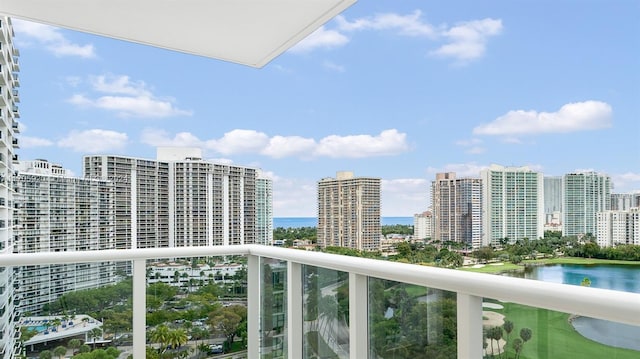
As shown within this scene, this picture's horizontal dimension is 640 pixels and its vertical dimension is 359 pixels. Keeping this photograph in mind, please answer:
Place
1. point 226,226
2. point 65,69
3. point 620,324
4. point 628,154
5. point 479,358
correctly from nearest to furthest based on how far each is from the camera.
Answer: point 620,324 < point 479,358 < point 628,154 < point 226,226 < point 65,69

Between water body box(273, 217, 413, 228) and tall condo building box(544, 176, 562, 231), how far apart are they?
103cm

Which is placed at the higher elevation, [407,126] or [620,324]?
[407,126]

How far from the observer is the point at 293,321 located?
2922mm

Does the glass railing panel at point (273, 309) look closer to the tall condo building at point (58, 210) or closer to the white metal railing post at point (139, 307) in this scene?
the white metal railing post at point (139, 307)

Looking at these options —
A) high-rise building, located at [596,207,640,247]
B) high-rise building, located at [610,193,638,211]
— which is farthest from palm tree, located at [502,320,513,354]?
high-rise building, located at [610,193,638,211]

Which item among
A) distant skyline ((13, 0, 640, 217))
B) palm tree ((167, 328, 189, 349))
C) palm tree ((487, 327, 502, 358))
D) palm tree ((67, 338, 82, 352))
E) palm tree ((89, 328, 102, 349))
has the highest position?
distant skyline ((13, 0, 640, 217))

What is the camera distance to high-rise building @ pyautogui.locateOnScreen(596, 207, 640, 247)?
2.37m

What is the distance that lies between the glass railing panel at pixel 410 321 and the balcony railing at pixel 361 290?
41 mm

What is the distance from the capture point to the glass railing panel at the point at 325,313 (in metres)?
2.45

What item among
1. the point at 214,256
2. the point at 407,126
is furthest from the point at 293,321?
the point at 407,126

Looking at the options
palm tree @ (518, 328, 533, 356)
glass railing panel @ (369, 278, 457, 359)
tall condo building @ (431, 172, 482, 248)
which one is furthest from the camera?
tall condo building @ (431, 172, 482, 248)

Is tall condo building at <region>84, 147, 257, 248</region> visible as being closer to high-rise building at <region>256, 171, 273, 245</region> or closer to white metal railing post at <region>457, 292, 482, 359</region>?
high-rise building at <region>256, 171, 273, 245</region>

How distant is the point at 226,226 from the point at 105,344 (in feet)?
5.67

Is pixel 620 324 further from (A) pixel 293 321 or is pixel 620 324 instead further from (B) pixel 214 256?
(B) pixel 214 256
